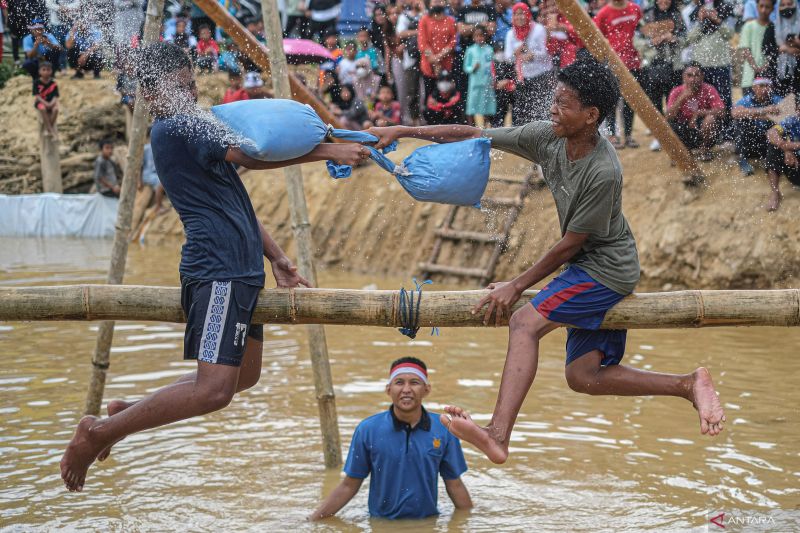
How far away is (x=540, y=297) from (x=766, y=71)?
774 cm

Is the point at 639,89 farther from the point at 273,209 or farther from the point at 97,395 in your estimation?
the point at 273,209

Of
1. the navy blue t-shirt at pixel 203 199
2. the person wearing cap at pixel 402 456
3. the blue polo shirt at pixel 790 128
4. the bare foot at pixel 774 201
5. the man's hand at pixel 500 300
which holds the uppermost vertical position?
the blue polo shirt at pixel 790 128

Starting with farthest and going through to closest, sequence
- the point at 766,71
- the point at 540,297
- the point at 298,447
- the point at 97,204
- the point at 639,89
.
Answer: the point at 97,204 < the point at 766,71 < the point at 639,89 < the point at 298,447 < the point at 540,297

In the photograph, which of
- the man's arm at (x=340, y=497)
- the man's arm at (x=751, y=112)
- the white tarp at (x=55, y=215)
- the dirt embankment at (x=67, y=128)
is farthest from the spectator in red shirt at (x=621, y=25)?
the white tarp at (x=55, y=215)

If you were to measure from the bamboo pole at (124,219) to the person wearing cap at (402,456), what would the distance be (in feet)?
6.55

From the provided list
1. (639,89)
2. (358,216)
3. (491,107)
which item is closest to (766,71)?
(639,89)

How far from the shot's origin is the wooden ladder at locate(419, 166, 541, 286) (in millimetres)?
13578

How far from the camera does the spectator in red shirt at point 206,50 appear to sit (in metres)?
14.8

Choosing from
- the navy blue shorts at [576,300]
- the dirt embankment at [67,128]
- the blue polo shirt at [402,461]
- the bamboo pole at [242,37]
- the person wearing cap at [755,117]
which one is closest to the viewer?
the navy blue shorts at [576,300]

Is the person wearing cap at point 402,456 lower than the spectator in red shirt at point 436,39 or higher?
lower

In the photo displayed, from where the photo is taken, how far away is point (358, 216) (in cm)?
1555

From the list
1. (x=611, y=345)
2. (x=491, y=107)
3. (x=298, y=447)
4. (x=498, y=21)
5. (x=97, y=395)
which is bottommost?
(x=298, y=447)

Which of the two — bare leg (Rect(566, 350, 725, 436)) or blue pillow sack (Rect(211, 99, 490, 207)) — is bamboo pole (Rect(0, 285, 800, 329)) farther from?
blue pillow sack (Rect(211, 99, 490, 207))

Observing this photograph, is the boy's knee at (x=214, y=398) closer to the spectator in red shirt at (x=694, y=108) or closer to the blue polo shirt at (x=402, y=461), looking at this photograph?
the blue polo shirt at (x=402, y=461)
